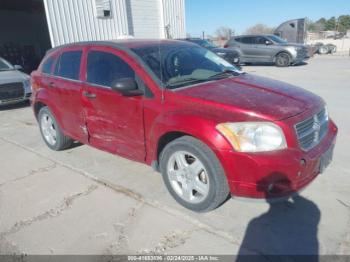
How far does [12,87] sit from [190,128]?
25.6 ft

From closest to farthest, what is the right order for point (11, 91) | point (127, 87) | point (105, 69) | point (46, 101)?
1. point (127, 87)
2. point (105, 69)
3. point (46, 101)
4. point (11, 91)

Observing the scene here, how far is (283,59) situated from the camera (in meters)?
15.6

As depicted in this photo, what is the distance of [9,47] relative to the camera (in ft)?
67.0

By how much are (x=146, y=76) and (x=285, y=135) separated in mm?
1551

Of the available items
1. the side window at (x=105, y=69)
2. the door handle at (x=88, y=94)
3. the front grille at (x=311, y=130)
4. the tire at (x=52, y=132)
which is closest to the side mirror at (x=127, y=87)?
the side window at (x=105, y=69)

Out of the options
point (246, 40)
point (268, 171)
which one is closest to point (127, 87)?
point (268, 171)

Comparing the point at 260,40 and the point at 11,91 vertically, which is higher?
the point at 260,40

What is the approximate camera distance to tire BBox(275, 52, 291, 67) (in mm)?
15477

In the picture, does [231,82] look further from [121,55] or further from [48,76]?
[48,76]

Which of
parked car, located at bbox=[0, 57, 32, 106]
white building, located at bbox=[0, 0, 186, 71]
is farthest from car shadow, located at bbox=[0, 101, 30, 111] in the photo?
white building, located at bbox=[0, 0, 186, 71]

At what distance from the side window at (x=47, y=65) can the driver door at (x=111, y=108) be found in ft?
3.72

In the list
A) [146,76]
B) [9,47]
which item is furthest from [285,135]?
[9,47]

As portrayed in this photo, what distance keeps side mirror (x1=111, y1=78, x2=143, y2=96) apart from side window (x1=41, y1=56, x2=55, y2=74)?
2166mm

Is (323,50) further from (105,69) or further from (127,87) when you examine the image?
(127,87)
